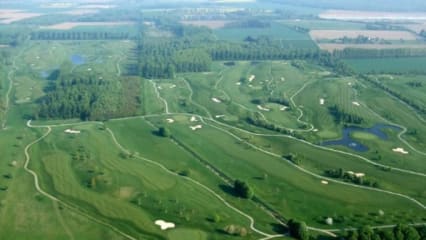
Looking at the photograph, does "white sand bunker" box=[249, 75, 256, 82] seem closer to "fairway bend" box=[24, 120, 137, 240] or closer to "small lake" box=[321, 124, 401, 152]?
"small lake" box=[321, 124, 401, 152]

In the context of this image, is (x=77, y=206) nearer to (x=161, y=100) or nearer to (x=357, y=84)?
(x=161, y=100)

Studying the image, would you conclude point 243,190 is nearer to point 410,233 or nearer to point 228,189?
point 228,189

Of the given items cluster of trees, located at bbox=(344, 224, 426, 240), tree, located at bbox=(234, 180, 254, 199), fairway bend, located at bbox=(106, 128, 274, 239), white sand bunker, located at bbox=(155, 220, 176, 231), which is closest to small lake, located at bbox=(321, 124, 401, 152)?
tree, located at bbox=(234, 180, 254, 199)

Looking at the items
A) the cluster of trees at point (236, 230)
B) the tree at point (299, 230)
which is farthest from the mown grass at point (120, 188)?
the tree at point (299, 230)

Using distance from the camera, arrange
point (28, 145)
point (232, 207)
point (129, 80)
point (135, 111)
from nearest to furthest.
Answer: point (232, 207) < point (28, 145) < point (135, 111) < point (129, 80)

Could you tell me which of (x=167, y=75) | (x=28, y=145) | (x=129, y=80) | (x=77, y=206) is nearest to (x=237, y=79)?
(x=167, y=75)

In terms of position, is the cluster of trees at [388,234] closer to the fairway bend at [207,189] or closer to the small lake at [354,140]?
the fairway bend at [207,189]

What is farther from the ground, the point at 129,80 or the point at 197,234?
the point at 129,80
